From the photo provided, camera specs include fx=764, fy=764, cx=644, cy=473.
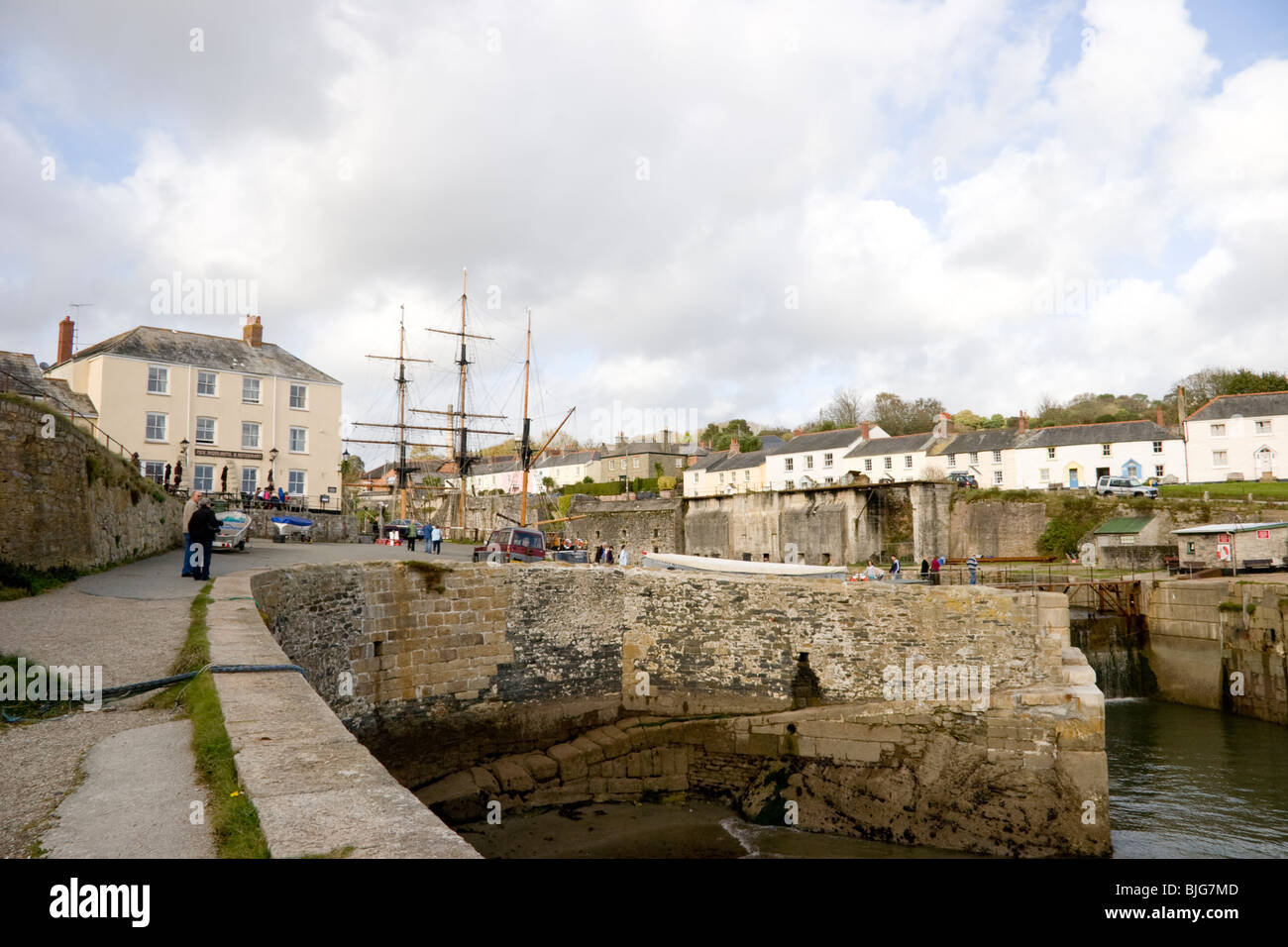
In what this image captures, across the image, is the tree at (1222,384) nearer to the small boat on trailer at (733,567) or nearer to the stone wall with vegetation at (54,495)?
the small boat on trailer at (733,567)

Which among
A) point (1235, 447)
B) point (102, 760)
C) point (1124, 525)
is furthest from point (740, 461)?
point (102, 760)

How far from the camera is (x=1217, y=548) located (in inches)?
1161

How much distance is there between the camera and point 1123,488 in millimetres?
39156

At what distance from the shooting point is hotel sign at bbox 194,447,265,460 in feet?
120

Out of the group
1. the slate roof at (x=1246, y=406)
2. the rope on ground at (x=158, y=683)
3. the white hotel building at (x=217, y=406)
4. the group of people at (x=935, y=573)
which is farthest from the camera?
the slate roof at (x=1246, y=406)

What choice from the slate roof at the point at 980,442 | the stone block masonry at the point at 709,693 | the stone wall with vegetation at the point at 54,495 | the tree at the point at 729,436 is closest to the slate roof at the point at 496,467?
the tree at the point at 729,436

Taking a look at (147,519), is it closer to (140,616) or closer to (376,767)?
(140,616)

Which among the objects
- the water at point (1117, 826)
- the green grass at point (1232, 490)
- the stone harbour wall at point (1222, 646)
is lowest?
the water at point (1117, 826)

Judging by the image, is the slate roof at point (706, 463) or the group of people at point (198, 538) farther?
the slate roof at point (706, 463)

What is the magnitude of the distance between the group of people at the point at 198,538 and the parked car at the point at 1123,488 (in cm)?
3915

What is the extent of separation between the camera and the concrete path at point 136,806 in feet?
11.8

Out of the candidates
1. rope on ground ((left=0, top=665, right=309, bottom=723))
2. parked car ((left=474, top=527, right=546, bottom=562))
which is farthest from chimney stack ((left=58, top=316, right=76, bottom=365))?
rope on ground ((left=0, top=665, right=309, bottom=723))
